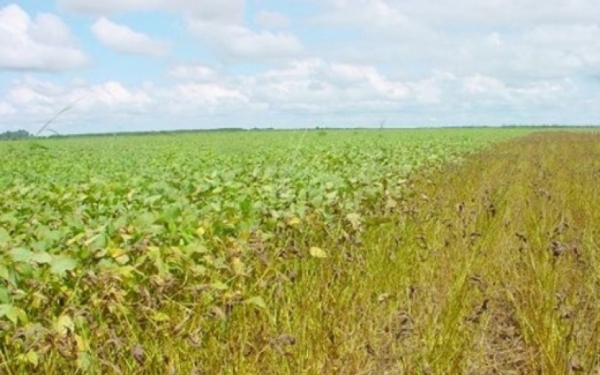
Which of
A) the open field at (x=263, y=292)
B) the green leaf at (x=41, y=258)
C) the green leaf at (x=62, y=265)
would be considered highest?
the green leaf at (x=41, y=258)

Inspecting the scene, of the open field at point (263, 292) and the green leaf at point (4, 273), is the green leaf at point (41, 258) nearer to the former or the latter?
the open field at point (263, 292)

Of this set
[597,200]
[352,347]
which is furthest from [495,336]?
[597,200]

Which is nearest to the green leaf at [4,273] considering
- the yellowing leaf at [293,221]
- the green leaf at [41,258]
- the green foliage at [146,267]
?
the green foliage at [146,267]

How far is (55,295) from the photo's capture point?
10.7 ft

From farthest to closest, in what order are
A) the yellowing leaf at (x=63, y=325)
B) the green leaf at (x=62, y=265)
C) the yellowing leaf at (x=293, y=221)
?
the yellowing leaf at (x=293, y=221) < the green leaf at (x=62, y=265) < the yellowing leaf at (x=63, y=325)

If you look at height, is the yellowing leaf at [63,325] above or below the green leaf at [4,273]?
below

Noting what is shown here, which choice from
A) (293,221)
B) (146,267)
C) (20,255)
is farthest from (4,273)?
(293,221)

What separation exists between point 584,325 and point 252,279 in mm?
→ 1927

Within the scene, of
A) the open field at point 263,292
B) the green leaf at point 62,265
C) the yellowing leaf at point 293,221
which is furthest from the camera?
the yellowing leaf at point 293,221

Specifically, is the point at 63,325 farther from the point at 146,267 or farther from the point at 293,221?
the point at 293,221

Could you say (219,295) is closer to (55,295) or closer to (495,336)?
(55,295)

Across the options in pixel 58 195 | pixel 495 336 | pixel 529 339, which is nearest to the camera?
pixel 529 339

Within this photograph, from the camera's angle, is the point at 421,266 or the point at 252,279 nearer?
the point at 252,279

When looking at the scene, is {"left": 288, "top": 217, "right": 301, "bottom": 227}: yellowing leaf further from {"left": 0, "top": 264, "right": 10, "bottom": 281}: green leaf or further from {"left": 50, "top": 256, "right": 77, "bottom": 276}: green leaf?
{"left": 0, "top": 264, "right": 10, "bottom": 281}: green leaf
